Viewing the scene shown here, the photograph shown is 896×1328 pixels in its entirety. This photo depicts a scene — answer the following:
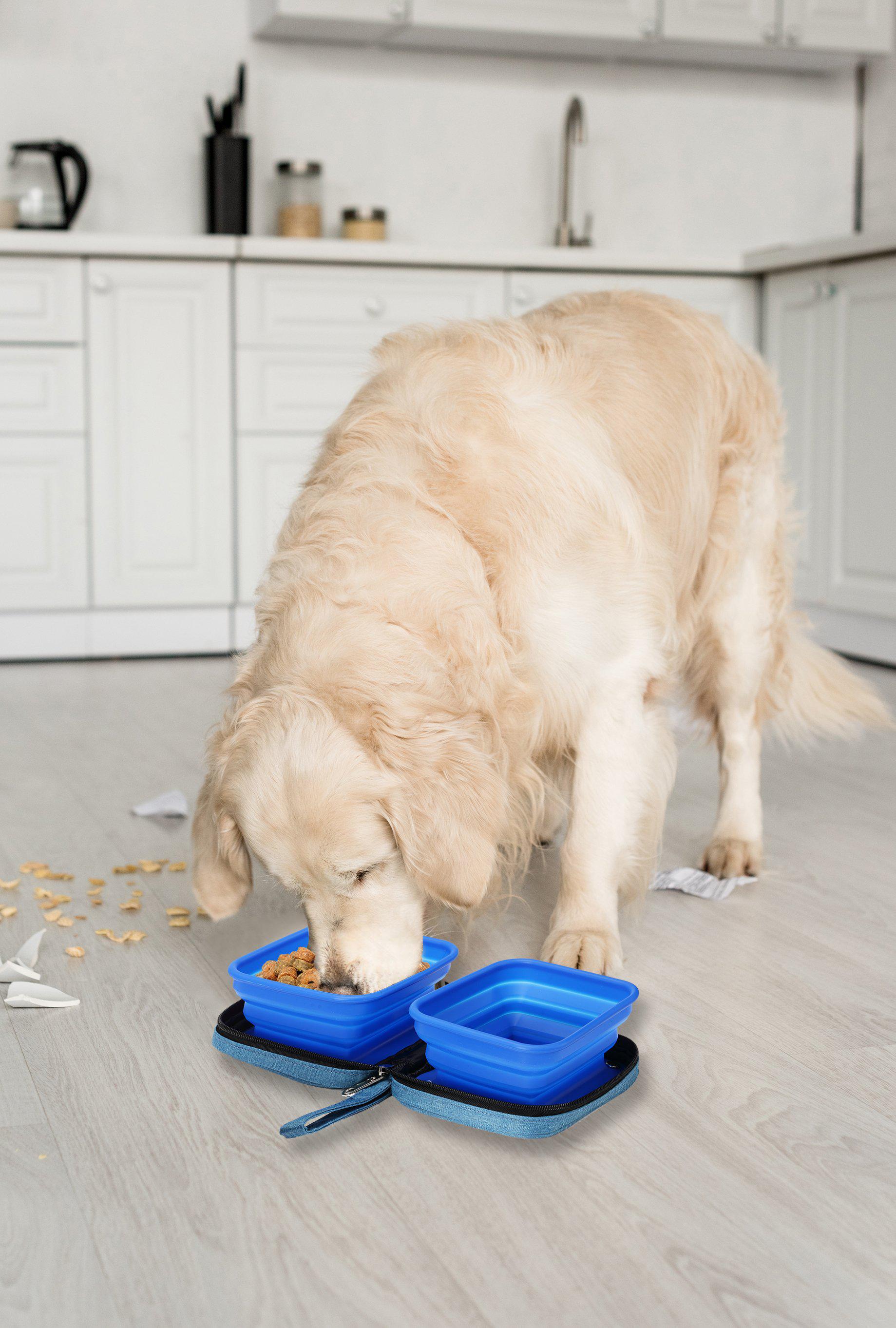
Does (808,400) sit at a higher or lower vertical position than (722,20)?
lower

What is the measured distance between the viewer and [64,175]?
4098 mm

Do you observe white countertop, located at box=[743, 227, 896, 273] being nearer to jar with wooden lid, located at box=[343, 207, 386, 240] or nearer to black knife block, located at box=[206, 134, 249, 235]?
jar with wooden lid, located at box=[343, 207, 386, 240]

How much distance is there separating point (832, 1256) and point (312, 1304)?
40cm

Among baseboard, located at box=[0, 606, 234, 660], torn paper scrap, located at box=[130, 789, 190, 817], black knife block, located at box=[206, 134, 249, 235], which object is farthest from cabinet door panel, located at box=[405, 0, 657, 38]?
torn paper scrap, located at box=[130, 789, 190, 817]

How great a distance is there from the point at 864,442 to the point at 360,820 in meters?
2.99

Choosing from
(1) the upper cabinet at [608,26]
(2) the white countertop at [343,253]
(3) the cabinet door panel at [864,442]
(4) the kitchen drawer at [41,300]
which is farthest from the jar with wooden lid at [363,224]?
(3) the cabinet door panel at [864,442]

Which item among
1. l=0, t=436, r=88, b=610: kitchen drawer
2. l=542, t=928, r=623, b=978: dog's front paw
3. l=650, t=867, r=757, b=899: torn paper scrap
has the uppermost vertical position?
l=0, t=436, r=88, b=610: kitchen drawer

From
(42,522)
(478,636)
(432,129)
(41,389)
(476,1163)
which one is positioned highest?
(432,129)

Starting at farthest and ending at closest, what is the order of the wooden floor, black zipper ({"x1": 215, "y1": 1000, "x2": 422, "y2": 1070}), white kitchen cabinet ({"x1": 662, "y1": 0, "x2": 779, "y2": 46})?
1. white kitchen cabinet ({"x1": 662, "y1": 0, "x2": 779, "y2": 46})
2. black zipper ({"x1": 215, "y1": 1000, "x2": 422, "y2": 1070})
3. the wooden floor

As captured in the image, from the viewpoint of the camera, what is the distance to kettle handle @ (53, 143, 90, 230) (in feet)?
13.1

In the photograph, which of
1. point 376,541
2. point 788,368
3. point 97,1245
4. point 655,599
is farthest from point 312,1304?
point 788,368

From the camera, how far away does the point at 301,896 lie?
1.35 m

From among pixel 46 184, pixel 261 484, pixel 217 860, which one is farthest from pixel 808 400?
pixel 217 860

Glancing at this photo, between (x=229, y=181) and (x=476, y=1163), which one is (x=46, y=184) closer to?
(x=229, y=181)
